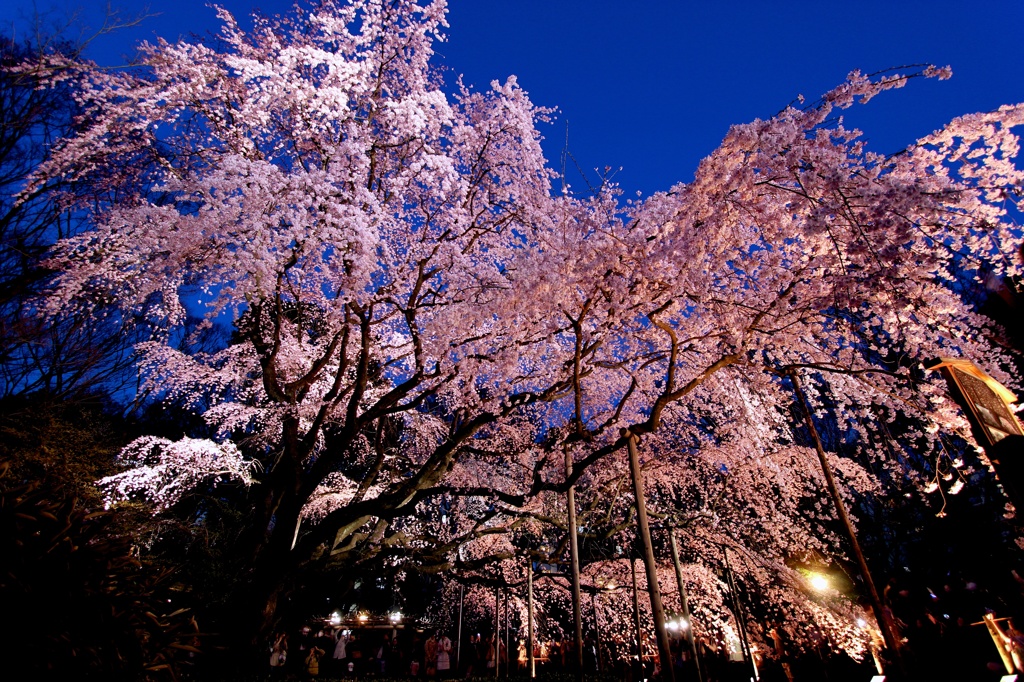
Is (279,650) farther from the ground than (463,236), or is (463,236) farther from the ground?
(463,236)

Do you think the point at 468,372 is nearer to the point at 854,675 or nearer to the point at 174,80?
the point at 174,80

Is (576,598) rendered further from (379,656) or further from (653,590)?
(379,656)

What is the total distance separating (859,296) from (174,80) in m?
9.53

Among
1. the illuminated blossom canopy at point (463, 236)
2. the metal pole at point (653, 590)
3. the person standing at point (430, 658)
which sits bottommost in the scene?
the person standing at point (430, 658)

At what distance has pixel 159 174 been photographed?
6.92 meters

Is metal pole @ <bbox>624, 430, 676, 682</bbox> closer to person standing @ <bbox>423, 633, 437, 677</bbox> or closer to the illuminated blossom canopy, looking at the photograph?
the illuminated blossom canopy

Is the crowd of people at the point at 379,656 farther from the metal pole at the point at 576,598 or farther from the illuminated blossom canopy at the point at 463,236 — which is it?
the metal pole at the point at 576,598

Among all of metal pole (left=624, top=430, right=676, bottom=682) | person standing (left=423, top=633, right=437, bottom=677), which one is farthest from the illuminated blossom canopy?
person standing (left=423, top=633, right=437, bottom=677)

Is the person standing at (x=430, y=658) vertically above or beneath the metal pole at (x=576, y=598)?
beneath

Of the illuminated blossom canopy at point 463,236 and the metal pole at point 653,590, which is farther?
the illuminated blossom canopy at point 463,236

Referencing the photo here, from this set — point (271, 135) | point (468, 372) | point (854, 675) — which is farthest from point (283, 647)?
point (854, 675)

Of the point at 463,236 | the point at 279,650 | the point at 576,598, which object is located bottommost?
the point at 279,650

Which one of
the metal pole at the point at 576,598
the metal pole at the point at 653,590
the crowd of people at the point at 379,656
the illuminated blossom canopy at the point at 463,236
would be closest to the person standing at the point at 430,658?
the crowd of people at the point at 379,656

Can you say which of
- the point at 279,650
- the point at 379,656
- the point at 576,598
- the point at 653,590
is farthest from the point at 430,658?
the point at 653,590
